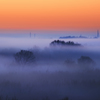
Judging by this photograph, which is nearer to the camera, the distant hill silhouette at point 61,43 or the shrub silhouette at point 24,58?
the shrub silhouette at point 24,58

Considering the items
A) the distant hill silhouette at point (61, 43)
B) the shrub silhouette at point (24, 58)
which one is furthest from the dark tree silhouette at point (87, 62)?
the distant hill silhouette at point (61, 43)

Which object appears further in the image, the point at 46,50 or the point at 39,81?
the point at 46,50

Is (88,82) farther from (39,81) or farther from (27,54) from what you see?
(27,54)

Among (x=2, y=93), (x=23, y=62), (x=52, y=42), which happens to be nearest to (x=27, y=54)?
(x=23, y=62)

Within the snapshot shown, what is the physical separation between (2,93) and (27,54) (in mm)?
22379

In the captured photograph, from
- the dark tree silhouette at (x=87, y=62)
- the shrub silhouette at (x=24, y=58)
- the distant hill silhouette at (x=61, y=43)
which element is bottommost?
the dark tree silhouette at (x=87, y=62)

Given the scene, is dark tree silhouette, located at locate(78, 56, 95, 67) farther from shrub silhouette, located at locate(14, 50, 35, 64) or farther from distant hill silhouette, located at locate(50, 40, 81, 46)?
distant hill silhouette, located at locate(50, 40, 81, 46)

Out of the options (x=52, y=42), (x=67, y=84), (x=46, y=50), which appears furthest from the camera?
(x=46, y=50)

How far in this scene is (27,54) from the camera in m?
39.6

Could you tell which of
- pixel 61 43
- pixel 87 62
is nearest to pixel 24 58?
pixel 87 62

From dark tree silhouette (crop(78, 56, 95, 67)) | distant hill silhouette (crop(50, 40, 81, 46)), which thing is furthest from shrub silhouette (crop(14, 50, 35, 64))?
distant hill silhouette (crop(50, 40, 81, 46))

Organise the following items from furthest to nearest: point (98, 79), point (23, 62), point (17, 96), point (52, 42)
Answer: point (52, 42) → point (23, 62) → point (98, 79) → point (17, 96)

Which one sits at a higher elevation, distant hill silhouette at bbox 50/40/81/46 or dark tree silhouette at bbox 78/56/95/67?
distant hill silhouette at bbox 50/40/81/46

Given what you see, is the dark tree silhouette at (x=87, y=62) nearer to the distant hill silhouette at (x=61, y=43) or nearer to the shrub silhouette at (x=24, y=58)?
the shrub silhouette at (x=24, y=58)
